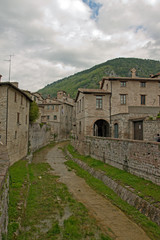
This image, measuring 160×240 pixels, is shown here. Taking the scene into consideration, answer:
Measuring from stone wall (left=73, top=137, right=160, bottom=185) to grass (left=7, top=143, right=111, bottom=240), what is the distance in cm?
493

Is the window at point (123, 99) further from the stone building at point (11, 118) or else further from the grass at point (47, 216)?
the grass at point (47, 216)

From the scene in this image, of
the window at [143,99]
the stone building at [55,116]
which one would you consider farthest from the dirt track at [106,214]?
the stone building at [55,116]

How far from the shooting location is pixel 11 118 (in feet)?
62.8

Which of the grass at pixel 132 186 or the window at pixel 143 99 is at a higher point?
the window at pixel 143 99

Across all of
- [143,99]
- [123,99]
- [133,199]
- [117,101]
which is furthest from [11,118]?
[143,99]

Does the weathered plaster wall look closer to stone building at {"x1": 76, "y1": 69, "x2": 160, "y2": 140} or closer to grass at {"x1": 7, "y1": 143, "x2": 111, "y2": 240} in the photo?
grass at {"x1": 7, "y1": 143, "x2": 111, "y2": 240}

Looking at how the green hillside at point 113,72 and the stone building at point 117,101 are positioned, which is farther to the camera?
the green hillside at point 113,72

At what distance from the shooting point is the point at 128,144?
567 inches

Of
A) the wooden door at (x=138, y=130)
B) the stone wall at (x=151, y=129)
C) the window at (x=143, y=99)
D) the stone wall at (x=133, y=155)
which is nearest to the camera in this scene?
the stone wall at (x=133, y=155)

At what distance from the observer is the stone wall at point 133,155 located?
36.9 feet

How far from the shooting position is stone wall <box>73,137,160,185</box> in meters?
11.2

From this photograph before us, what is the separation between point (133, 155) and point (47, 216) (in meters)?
7.71

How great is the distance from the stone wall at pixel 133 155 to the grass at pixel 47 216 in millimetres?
4934

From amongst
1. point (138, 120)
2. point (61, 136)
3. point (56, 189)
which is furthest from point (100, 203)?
A: point (61, 136)
